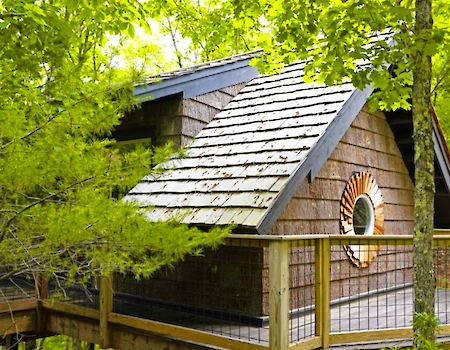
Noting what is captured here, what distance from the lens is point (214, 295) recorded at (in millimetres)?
6020

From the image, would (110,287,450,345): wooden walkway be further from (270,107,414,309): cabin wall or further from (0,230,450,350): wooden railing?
(270,107,414,309): cabin wall

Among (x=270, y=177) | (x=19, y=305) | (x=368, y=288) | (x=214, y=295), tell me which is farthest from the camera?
(x=19, y=305)

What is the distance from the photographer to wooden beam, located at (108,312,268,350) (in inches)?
175

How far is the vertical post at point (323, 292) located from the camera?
15.1ft

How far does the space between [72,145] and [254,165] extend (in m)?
2.87

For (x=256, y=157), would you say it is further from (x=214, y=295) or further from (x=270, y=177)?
(x=214, y=295)

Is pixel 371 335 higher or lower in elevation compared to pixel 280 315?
lower

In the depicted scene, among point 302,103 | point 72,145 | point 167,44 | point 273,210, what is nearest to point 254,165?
point 273,210

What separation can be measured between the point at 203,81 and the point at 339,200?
2815mm

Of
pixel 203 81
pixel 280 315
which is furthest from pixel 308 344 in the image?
pixel 203 81

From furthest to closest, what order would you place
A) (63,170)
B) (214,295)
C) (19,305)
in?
(19,305), (214,295), (63,170)

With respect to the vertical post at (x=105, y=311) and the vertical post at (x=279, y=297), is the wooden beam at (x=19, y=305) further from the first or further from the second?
the vertical post at (x=279, y=297)

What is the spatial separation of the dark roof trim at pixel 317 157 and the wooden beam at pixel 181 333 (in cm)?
109

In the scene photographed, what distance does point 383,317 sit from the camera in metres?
5.79
